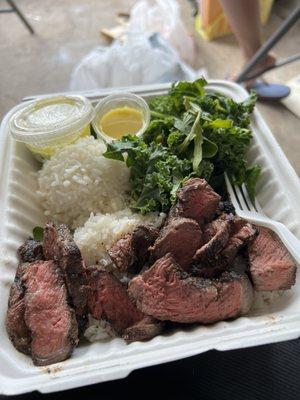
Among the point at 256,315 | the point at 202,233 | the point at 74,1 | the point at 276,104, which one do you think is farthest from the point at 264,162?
the point at 74,1

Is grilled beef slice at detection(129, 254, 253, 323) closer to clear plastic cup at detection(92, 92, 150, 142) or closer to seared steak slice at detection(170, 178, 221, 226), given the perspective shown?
seared steak slice at detection(170, 178, 221, 226)

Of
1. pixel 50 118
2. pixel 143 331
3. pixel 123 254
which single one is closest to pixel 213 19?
pixel 50 118

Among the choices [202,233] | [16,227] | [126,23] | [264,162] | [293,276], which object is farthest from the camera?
[126,23]

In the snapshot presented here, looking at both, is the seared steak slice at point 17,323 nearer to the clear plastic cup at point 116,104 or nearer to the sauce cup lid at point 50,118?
the sauce cup lid at point 50,118

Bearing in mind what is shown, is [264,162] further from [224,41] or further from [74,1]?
[74,1]

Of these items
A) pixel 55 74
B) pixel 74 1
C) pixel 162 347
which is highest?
pixel 162 347

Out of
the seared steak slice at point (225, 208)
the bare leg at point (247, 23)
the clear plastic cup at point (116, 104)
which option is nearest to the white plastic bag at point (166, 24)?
the bare leg at point (247, 23)

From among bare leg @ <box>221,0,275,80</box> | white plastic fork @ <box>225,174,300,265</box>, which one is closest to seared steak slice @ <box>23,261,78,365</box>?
white plastic fork @ <box>225,174,300,265</box>
